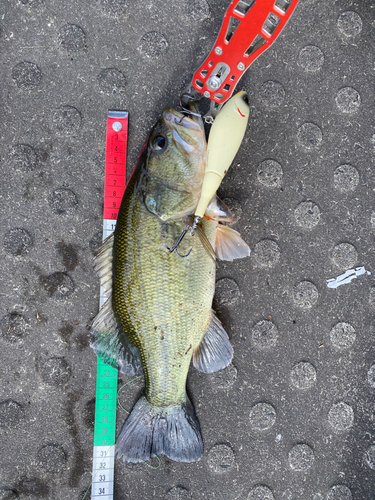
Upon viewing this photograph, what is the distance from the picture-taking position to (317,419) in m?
2.09

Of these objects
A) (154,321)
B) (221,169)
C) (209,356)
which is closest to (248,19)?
(221,169)

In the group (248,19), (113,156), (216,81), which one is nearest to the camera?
(248,19)

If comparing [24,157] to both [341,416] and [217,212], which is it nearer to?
[217,212]

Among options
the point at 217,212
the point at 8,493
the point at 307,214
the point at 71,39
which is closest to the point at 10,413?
the point at 8,493

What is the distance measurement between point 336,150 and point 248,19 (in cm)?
91

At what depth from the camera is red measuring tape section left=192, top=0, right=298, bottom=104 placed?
1518mm

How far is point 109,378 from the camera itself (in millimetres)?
2072

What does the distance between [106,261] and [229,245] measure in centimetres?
65

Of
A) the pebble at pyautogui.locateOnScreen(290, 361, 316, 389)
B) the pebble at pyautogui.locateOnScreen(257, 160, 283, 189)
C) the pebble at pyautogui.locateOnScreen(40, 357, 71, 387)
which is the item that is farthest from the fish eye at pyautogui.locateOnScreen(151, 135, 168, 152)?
the pebble at pyautogui.locateOnScreen(290, 361, 316, 389)

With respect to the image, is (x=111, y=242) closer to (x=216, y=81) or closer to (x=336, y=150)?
(x=216, y=81)

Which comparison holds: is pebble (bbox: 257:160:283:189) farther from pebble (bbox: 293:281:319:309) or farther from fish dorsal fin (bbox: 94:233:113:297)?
fish dorsal fin (bbox: 94:233:113:297)

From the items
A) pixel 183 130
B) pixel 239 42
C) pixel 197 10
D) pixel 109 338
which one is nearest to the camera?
pixel 239 42

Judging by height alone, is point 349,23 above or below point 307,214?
above

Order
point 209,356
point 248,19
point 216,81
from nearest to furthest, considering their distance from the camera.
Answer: point 248,19 → point 216,81 → point 209,356
